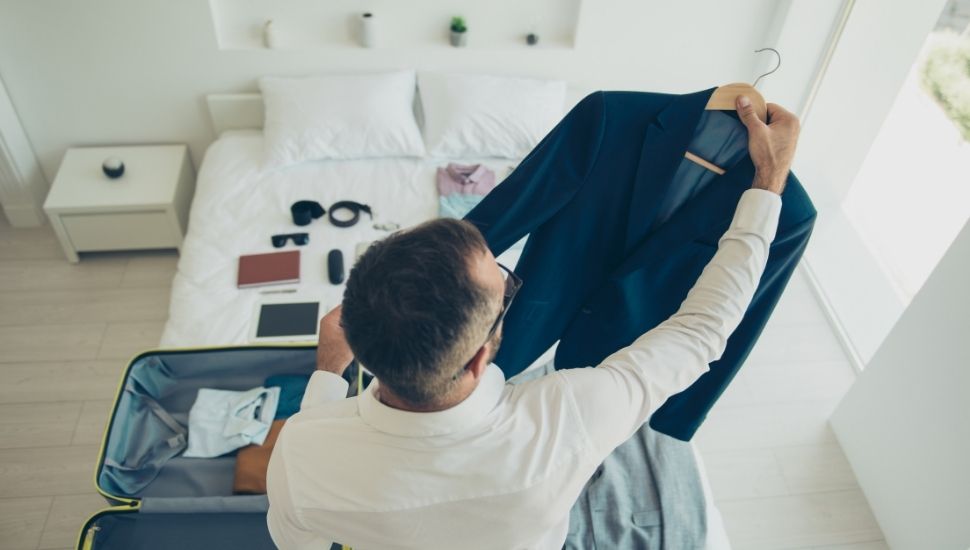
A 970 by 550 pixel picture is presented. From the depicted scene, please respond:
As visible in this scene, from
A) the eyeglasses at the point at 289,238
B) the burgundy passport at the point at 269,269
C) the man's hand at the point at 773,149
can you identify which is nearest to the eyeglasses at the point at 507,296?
the man's hand at the point at 773,149

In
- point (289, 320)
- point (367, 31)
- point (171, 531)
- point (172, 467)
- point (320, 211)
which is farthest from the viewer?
point (367, 31)

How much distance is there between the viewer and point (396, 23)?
2775 millimetres

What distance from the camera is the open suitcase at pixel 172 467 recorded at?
59.0 inches

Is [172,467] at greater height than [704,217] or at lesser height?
lesser

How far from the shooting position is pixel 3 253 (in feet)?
9.25

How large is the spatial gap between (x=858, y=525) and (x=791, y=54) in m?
1.91

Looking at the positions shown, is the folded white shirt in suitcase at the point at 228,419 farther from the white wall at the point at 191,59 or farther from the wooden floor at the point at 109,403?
the white wall at the point at 191,59

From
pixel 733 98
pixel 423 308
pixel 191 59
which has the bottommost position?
pixel 191 59

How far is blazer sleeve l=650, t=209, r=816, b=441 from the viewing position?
1236 mm

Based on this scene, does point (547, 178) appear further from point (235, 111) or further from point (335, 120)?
point (235, 111)

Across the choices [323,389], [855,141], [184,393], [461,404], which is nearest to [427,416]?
[461,404]

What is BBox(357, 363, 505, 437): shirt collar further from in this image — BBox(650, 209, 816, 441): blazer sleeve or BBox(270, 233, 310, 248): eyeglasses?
BBox(270, 233, 310, 248): eyeglasses

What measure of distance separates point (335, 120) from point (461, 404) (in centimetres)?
195

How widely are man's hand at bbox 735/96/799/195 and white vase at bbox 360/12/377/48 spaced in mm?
1950
